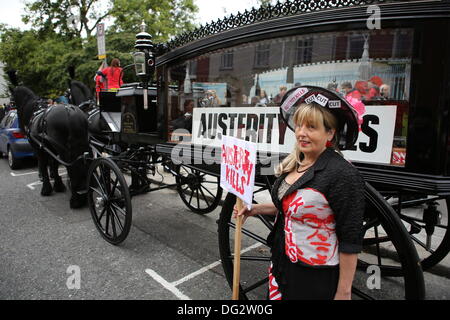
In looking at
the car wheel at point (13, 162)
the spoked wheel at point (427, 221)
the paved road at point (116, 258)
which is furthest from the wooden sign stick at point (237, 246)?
the car wheel at point (13, 162)

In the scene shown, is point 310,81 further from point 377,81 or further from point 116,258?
point 116,258

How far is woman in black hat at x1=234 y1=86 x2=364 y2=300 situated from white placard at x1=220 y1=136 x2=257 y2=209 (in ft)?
0.72

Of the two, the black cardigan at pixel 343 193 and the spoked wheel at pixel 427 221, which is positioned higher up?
the black cardigan at pixel 343 193

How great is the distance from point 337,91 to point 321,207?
2.95ft

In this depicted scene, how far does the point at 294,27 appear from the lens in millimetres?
1875

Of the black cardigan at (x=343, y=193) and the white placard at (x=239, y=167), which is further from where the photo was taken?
the white placard at (x=239, y=167)

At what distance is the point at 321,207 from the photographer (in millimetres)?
1327

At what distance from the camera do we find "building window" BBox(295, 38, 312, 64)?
1898 millimetres

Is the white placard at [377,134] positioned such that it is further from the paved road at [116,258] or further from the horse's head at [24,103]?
the horse's head at [24,103]

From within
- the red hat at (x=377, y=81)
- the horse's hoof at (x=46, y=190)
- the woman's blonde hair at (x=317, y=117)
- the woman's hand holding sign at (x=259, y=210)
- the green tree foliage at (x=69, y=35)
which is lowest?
the horse's hoof at (x=46, y=190)

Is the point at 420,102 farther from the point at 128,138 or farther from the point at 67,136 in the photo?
the point at 67,136

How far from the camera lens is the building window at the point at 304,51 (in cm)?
190

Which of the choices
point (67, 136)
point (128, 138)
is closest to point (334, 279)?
point (128, 138)

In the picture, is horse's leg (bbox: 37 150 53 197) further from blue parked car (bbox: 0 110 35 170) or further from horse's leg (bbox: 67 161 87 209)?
blue parked car (bbox: 0 110 35 170)
